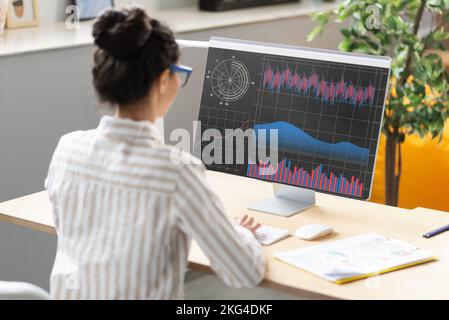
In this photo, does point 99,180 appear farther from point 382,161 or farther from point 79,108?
point 382,161

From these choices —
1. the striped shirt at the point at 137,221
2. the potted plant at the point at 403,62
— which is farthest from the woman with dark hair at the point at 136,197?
the potted plant at the point at 403,62

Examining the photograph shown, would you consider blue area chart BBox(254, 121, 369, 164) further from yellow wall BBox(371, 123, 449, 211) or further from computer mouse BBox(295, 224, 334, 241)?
yellow wall BBox(371, 123, 449, 211)

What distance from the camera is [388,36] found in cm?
327

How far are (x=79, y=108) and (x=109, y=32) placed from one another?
1.42m

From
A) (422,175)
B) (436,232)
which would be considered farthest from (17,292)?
(422,175)

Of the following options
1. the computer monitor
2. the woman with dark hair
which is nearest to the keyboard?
the computer monitor

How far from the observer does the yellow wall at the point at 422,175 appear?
3414mm

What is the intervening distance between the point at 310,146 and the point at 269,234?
0.96 ft

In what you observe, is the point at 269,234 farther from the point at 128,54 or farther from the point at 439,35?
the point at 439,35

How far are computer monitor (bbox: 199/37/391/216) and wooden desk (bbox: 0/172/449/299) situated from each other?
0.07m

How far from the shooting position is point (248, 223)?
1971 millimetres

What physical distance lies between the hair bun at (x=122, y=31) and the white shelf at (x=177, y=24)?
53 cm

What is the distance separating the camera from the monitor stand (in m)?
2.19

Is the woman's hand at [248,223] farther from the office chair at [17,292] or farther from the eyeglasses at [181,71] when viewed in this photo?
the office chair at [17,292]
